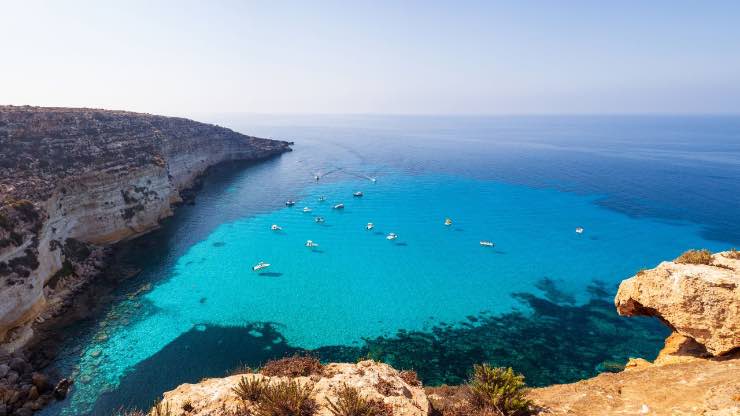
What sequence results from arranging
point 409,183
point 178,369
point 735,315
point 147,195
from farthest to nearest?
1. point 409,183
2. point 147,195
3. point 178,369
4. point 735,315

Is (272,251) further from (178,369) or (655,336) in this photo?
(655,336)

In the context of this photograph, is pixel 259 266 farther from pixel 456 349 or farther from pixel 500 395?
pixel 500 395

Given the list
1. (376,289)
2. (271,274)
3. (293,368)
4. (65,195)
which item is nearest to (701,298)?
(293,368)

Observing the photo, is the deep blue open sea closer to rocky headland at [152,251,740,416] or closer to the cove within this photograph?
the cove

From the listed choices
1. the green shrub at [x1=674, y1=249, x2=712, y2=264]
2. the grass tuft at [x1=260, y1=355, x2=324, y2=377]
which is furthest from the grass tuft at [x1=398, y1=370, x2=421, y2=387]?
the green shrub at [x1=674, y1=249, x2=712, y2=264]

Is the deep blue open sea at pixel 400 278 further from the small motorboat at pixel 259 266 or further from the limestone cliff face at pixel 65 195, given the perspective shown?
the limestone cliff face at pixel 65 195

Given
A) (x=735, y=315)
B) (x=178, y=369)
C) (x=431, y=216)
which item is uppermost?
(x=735, y=315)

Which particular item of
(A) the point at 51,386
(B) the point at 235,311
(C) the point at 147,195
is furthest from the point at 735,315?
(C) the point at 147,195
